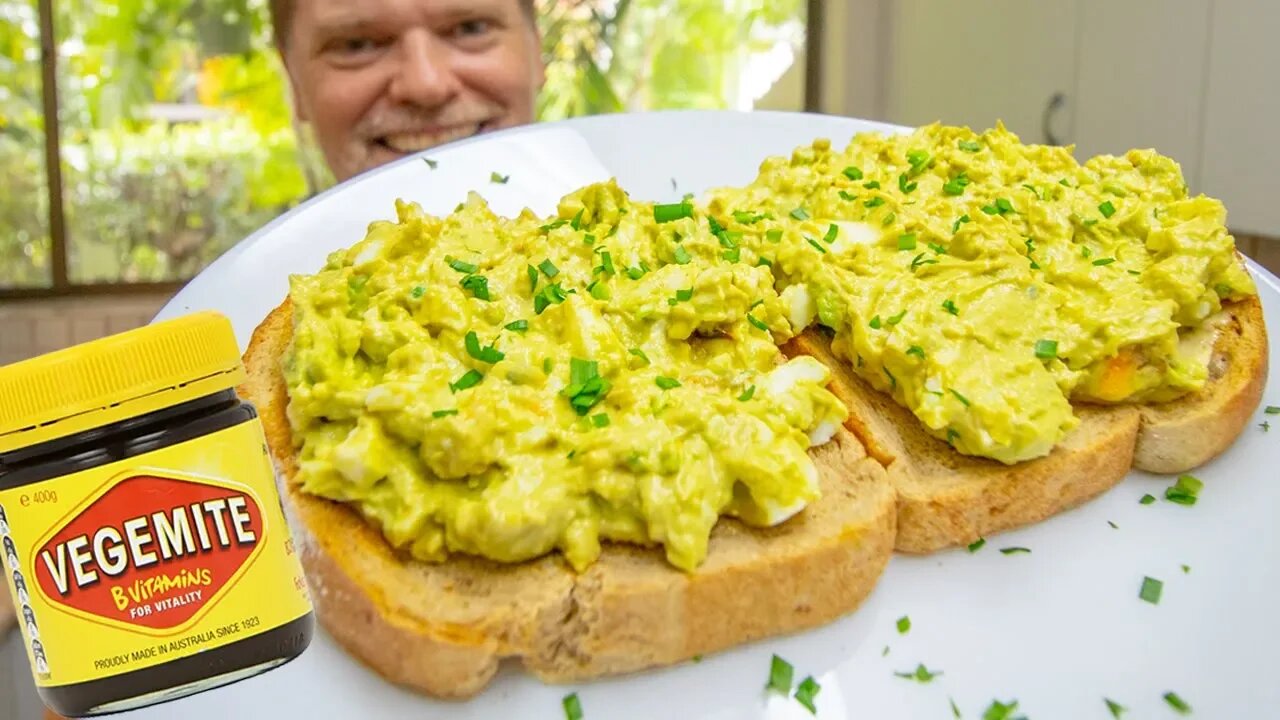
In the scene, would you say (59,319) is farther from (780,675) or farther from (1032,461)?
(1032,461)

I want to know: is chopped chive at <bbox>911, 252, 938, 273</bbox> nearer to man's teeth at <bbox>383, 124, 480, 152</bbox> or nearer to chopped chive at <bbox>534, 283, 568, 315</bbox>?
chopped chive at <bbox>534, 283, 568, 315</bbox>

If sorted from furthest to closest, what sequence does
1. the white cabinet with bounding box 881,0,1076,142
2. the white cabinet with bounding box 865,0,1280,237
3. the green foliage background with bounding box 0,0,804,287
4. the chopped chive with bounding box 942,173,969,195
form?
1. the green foliage background with bounding box 0,0,804,287
2. the white cabinet with bounding box 881,0,1076,142
3. the white cabinet with bounding box 865,0,1280,237
4. the chopped chive with bounding box 942,173,969,195

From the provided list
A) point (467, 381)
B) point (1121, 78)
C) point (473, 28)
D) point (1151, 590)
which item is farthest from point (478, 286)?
point (1121, 78)

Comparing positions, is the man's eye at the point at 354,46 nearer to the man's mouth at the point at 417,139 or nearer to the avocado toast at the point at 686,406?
the man's mouth at the point at 417,139

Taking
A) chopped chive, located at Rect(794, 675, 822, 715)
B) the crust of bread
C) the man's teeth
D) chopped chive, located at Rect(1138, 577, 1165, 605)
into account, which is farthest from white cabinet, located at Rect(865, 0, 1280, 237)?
chopped chive, located at Rect(794, 675, 822, 715)

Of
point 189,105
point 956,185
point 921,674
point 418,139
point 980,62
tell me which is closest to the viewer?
point 921,674

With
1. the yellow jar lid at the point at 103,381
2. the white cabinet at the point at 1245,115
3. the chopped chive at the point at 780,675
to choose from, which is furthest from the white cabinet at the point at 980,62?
the yellow jar lid at the point at 103,381
